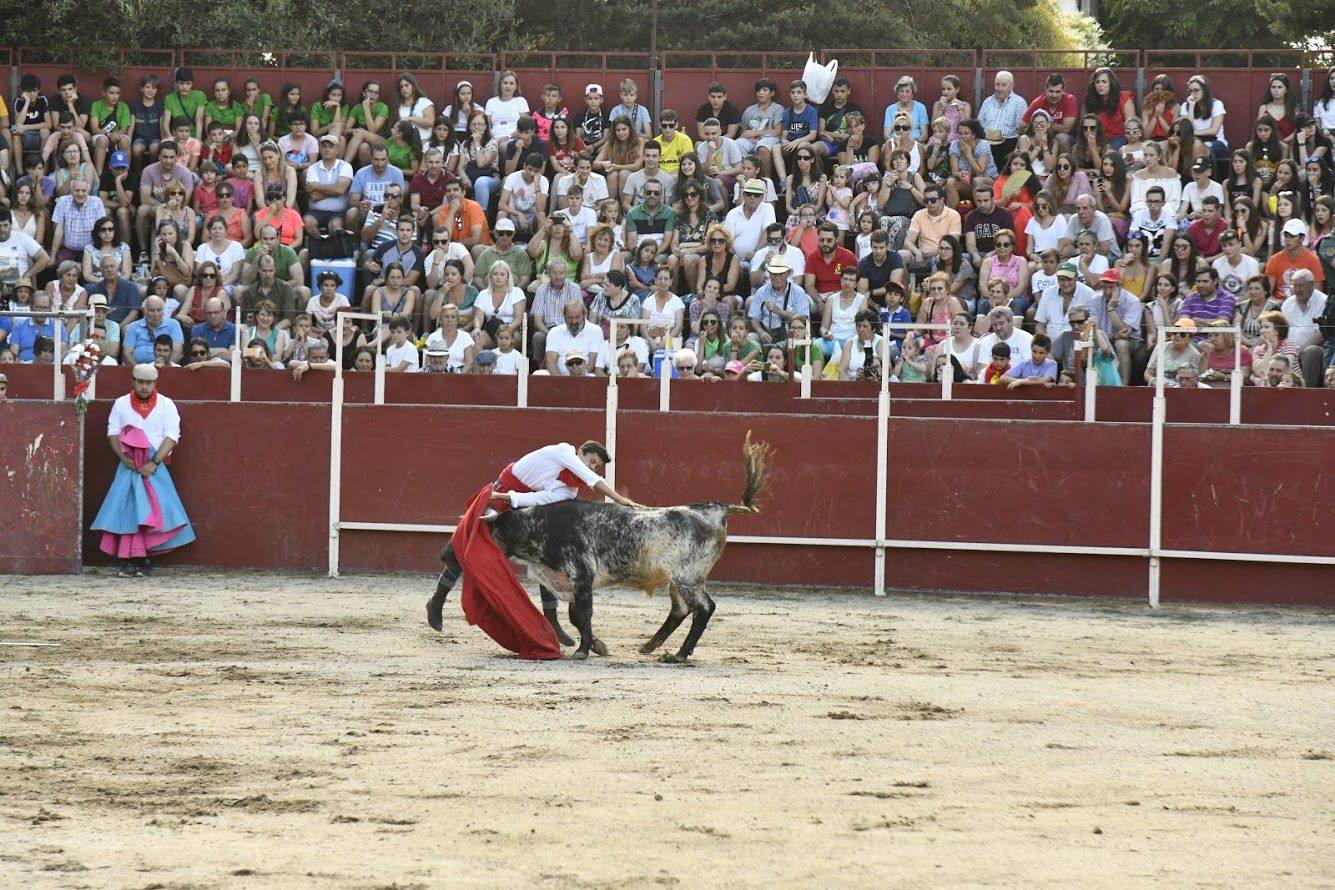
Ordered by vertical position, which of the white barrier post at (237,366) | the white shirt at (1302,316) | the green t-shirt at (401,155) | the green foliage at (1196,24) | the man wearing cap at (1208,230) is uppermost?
the green foliage at (1196,24)

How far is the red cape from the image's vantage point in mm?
9883

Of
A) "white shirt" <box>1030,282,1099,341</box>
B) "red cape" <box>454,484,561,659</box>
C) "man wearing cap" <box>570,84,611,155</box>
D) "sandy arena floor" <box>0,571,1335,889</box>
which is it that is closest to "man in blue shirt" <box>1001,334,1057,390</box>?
"white shirt" <box>1030,282,1099,341</box>

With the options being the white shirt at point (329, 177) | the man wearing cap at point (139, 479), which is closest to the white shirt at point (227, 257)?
the white shirt at point (329, 177)

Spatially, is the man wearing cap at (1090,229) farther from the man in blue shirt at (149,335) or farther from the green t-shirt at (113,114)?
the green t-shirt at (113,114)

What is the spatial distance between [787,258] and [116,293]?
19.4 feet

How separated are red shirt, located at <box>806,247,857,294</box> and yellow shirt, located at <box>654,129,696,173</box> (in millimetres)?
2231

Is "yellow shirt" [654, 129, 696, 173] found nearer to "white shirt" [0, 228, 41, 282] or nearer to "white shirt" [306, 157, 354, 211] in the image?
"white shirt" [306, 157, 354, 211]

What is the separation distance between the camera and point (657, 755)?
7.23 meters

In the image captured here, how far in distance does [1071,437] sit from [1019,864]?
8.09 m

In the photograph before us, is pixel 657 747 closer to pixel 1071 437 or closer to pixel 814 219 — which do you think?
pixel 1071 437

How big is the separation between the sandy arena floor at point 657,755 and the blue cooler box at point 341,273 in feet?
18.0

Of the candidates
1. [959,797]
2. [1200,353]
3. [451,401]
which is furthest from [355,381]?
[959,797]

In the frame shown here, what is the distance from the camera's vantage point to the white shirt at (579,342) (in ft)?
50.3

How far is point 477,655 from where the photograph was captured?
32.9 ft
